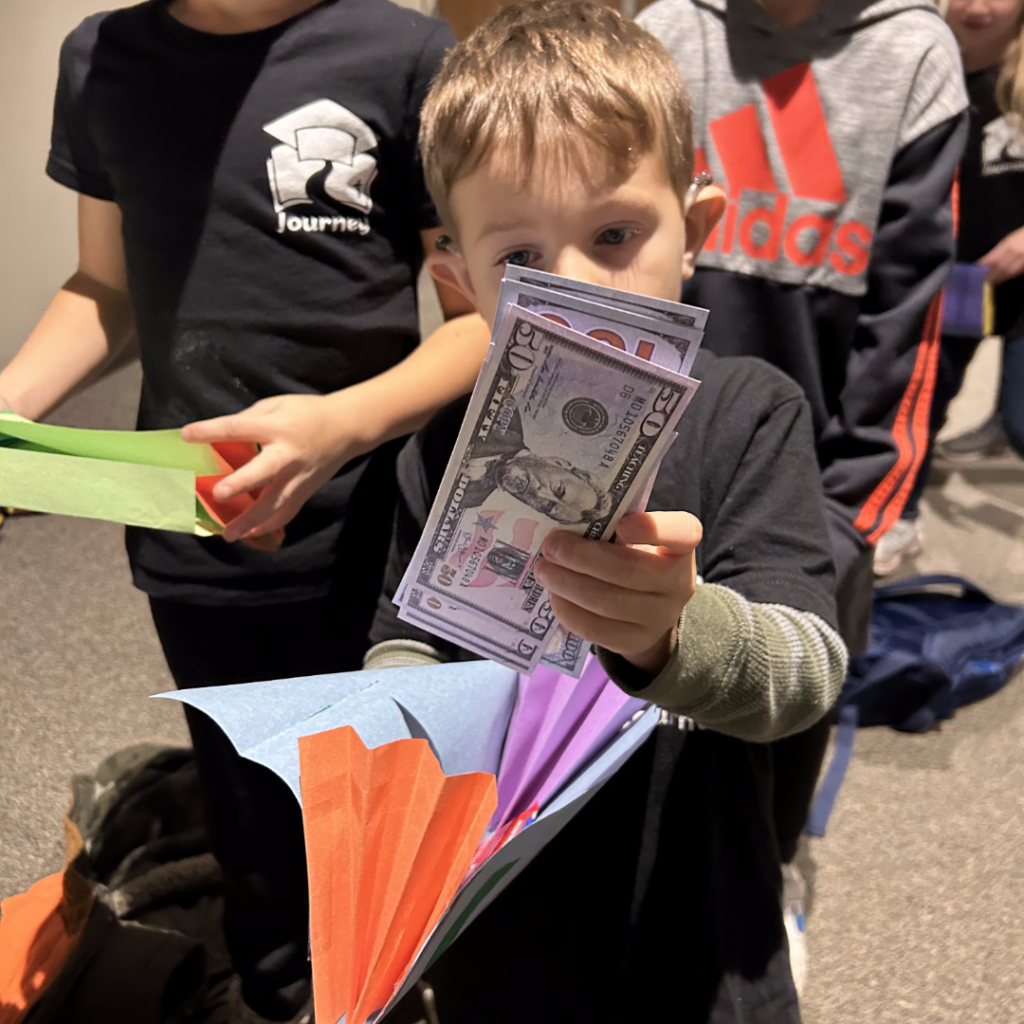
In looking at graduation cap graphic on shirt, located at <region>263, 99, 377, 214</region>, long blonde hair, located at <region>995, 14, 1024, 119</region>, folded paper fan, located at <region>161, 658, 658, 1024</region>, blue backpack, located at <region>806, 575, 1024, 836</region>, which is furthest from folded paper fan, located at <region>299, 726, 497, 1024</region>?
long blonde hair, located at <region>995, 14, 1024, 119</region>

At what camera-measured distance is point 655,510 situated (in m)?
0.64

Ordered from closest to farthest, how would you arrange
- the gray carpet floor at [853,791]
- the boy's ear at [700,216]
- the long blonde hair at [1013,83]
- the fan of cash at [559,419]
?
the fan of cash at [559,419]
the boy's ear at [700,216]
the gray carpet floor at [853,791]
the long blonde hair at [1013,83]

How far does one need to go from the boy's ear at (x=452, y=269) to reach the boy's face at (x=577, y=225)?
0.10 feet

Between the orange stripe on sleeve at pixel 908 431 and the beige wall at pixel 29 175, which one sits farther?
the beige wall at pixel 29 175

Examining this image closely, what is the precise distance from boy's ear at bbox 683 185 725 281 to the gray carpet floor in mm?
Result: 539

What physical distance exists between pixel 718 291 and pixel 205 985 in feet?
3.04

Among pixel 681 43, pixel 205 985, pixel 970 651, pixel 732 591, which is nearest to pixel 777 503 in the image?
pixel 732 591

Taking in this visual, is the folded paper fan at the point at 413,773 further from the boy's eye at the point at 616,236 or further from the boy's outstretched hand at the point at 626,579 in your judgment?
the boy's eye at the point at 616,236

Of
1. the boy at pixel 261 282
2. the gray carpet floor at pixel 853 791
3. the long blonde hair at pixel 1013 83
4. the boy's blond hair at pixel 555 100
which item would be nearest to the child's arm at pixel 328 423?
the boy at pixel 261 282

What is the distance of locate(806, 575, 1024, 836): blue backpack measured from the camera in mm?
1492

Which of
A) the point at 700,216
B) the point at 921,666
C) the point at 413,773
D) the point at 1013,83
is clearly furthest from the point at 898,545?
the point at 413,773

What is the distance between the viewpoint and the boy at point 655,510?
0.58 m

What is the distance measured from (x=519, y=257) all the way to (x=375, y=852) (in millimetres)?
379

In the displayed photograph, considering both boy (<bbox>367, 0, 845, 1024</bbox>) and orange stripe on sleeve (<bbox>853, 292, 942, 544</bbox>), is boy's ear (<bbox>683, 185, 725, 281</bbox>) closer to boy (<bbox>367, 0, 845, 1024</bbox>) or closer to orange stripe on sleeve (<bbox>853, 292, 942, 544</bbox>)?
boy (<bbox>367, 0, 845, 1024</bbox>)
